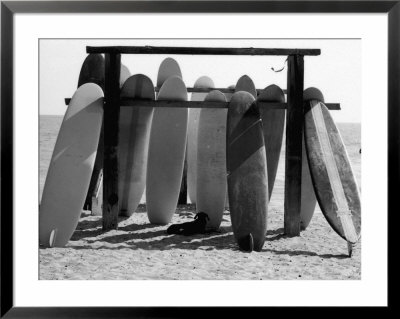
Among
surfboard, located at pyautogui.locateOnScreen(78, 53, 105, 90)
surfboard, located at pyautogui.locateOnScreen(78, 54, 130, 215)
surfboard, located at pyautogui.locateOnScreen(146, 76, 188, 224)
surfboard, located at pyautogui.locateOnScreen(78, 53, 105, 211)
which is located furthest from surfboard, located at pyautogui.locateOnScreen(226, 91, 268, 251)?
surfboard, located at pyautogui.locateOnScreen(78, 53, 105, 211)

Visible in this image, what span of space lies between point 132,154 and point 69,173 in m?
1.34

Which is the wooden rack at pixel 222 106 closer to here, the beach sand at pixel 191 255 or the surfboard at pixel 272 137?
the beach sand at pixel 191 255

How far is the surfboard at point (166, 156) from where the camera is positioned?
19.2ft

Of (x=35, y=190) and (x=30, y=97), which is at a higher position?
(x=30, y=97)

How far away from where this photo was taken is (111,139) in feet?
18.0

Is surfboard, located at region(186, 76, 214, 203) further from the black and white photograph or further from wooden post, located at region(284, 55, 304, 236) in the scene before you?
wooden post, located at region(284, 55, 304, 236)

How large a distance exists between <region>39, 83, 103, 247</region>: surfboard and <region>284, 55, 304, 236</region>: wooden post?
70.6 inches

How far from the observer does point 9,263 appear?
12.0 ft

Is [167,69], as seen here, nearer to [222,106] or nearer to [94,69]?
[94,69]

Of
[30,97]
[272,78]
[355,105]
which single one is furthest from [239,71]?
[30,97]

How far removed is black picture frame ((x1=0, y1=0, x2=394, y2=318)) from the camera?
3.62 metres

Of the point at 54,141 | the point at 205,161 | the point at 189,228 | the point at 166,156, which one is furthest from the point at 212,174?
the point at 54,141

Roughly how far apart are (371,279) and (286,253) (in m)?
1.19

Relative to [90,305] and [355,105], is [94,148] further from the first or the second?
[355,105]
